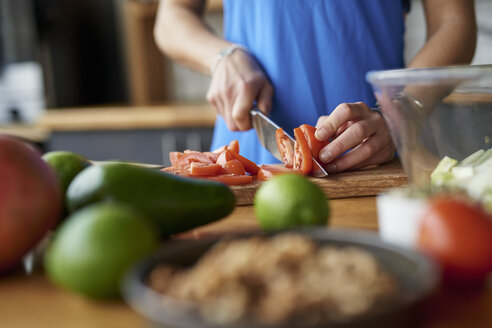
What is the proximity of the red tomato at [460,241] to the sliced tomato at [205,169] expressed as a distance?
2.39 ft

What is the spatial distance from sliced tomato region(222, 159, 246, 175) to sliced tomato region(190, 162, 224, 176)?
1 centimetres

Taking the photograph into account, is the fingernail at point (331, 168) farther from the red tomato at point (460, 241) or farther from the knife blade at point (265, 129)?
the red tomato at point (460, 241)

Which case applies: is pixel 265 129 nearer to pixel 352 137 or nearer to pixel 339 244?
pixel 352 137

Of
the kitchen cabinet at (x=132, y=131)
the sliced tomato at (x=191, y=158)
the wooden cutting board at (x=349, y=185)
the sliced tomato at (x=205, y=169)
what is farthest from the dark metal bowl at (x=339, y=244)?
the kitchen cabinet at (x=132, y=131)

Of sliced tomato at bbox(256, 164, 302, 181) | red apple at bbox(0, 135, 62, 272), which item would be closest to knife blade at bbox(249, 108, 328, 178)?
sliced tomato at bbox(256, 164, 302, 181)

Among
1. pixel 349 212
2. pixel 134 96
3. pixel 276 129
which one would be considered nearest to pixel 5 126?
pixel 134 96

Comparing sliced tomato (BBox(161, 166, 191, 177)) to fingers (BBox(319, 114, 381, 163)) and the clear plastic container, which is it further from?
the clear plastic container

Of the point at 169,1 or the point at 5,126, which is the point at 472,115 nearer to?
the point at 169,1

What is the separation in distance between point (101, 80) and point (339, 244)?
150 inches

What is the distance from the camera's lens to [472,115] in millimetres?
1069

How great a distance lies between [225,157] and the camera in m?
1.34

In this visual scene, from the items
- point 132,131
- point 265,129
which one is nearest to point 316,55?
point 265,129

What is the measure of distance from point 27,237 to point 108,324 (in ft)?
0.67

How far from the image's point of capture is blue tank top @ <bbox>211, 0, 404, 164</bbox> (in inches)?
68.4
